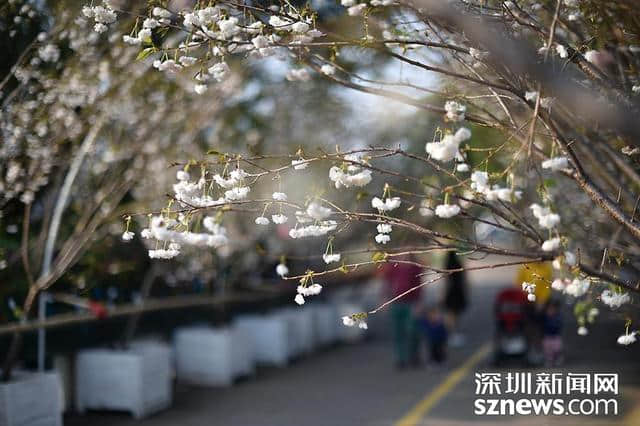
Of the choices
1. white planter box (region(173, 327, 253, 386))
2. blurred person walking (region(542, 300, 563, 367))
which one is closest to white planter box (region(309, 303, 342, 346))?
white planter box (region(173, 327, 253, 386))

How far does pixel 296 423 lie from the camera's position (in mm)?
7645

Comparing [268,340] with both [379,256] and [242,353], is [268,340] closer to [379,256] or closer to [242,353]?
[242,353]

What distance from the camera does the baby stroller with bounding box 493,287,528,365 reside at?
10859mm

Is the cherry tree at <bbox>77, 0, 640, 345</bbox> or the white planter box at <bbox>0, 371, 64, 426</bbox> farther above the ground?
the cherry tree at <bbox>77, 0, 640, 345</bbox>

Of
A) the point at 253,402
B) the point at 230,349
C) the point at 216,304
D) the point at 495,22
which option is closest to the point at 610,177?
the point at 495,22

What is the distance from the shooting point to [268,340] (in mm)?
11289

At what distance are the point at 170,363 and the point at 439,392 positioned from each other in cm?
329

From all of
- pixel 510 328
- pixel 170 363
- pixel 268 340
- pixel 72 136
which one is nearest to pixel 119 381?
pixel 170 363

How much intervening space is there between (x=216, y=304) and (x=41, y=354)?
13.1ft

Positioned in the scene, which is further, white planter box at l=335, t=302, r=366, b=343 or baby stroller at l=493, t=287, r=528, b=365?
white planter box at l=335, t=302, r=366, b=343

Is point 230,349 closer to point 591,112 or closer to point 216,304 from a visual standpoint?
point 216,304

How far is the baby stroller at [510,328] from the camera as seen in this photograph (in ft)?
35.6

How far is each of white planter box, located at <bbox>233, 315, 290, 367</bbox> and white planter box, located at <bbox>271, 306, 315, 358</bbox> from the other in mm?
360

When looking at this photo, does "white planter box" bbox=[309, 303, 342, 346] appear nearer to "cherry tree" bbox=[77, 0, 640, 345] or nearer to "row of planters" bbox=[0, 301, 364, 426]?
"row of planters" bbox=[0, 301, 364, 426]
